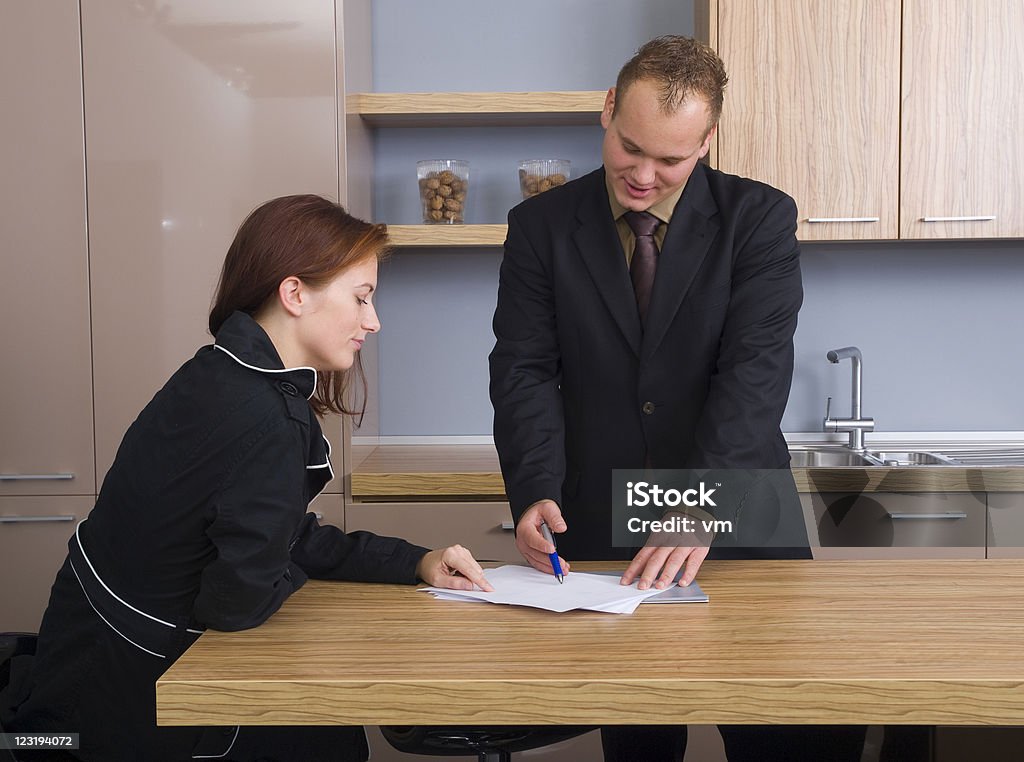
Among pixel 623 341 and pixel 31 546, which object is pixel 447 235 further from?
pixel 31 546

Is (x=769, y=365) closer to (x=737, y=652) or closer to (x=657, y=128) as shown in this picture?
(x=657, y=128)

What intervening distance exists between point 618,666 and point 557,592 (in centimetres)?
29

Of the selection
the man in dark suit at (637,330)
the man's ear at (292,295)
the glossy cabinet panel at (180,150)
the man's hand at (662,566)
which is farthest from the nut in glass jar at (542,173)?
the man's hand at (662,566)

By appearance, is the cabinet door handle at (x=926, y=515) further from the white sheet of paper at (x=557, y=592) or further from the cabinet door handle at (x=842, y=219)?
the white sheet of paper at (x=557, y=592)

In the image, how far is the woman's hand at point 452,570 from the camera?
52.9 inches

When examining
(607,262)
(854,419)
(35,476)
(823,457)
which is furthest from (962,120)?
(35,476)

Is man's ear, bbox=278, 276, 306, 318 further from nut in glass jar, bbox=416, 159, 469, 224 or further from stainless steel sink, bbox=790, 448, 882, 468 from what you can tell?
stainless steel sink, bbox=790, 448, 882, 468

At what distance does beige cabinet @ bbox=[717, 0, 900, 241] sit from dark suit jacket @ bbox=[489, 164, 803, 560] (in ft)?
2.78

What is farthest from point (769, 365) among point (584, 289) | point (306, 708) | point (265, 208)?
point (306, 708)

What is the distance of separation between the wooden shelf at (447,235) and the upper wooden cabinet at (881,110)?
62 centimetres

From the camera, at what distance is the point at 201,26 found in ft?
8.38

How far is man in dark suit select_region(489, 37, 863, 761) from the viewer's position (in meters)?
1.66

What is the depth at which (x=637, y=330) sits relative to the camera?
71.2 inches

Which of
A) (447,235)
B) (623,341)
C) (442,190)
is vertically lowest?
(623,341)
